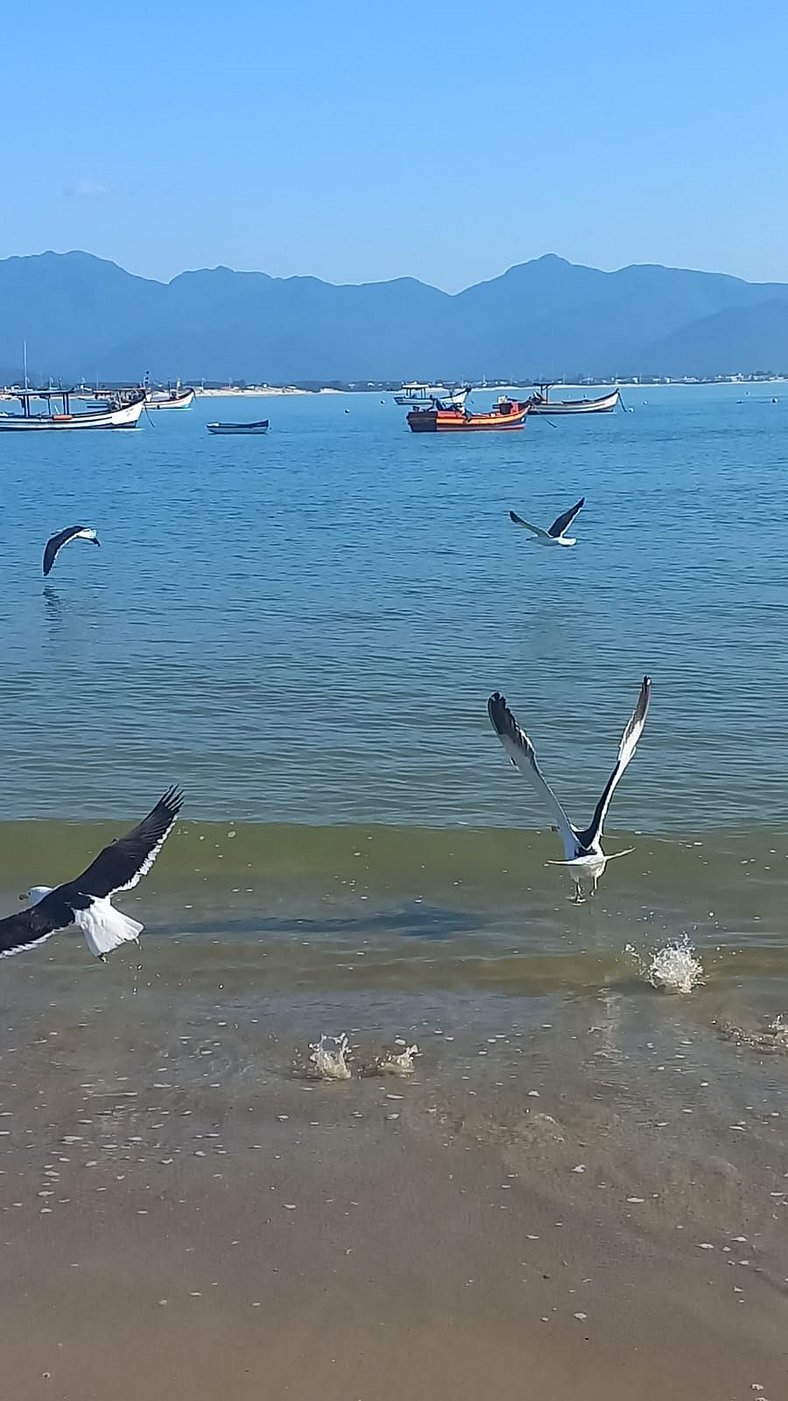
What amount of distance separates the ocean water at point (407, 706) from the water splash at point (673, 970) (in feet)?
1.74

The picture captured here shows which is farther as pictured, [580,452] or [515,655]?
[580,452]

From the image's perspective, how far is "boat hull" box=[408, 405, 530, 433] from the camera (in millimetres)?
101438

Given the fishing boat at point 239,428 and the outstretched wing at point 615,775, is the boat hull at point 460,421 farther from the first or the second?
the outstretched wing at point 615,775

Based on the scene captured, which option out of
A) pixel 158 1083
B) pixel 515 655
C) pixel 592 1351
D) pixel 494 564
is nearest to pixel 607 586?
pixel 494 564

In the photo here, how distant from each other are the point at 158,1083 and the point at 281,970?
1856 millimetres

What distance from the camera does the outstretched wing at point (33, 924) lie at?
816 centimetres

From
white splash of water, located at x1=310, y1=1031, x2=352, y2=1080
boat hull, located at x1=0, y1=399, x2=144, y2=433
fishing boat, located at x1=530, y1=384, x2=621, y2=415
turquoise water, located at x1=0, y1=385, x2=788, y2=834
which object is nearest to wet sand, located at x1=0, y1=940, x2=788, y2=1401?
white splash of water, located at x1=310, y1=1031, x2=352, y2=1080

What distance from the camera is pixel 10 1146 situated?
787 cm

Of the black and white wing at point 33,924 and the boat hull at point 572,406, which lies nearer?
the black and white wing at point 33,924

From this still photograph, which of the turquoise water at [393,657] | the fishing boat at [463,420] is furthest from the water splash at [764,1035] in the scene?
the fishing boat at [463,420]

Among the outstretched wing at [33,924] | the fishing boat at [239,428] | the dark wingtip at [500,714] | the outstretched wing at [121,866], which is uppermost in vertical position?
the dark wingtip at [500,714]

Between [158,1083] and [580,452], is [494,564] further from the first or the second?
[580,452]

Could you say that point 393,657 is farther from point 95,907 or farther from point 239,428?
point 239,428

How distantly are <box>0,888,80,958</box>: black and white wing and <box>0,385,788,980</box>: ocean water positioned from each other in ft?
10.2
